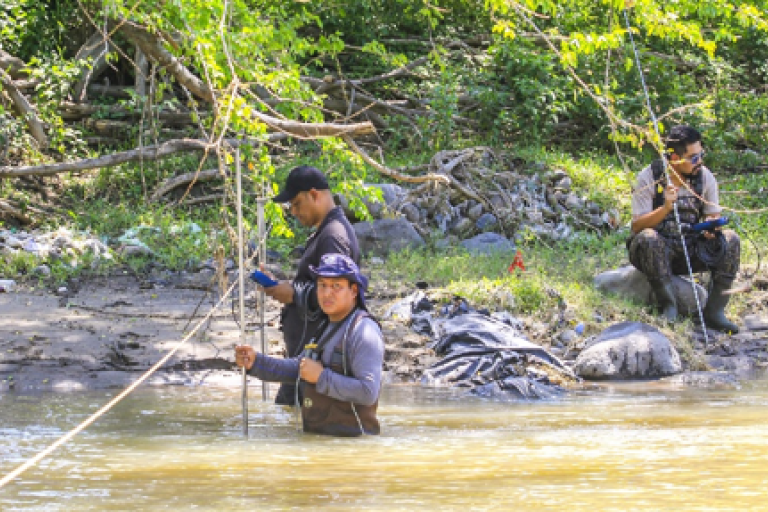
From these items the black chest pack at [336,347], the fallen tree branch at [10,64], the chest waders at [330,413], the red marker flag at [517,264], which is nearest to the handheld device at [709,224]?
the red marker flag at [517,264]

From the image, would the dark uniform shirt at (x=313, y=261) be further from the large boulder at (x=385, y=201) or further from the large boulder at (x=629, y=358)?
the large boulder at (x=385, y=201)

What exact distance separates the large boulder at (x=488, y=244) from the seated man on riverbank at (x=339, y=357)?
22.1ft

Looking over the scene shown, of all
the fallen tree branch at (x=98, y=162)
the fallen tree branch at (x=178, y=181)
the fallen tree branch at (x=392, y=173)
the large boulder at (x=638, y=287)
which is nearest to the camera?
the fallen tree branch at (x=392, y=173)

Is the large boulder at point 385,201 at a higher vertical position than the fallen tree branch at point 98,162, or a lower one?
lower

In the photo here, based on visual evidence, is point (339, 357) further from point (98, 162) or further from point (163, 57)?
point (98, 162)

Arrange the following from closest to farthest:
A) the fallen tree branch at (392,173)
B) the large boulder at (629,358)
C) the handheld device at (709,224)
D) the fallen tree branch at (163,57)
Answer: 1. the fallen tree branch at (392,173)
2. the fallen tree branch at (163,57)
3. the large boulder at (629,358)
4. the handheld device at (709,224)

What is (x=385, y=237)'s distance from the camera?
12.8 metres

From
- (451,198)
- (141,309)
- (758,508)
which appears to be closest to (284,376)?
(758,508)

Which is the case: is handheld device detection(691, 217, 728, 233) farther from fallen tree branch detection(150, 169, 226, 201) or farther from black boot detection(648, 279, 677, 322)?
fallen tree branch detection(150, 169, 226, 201)

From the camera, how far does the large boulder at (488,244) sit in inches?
504

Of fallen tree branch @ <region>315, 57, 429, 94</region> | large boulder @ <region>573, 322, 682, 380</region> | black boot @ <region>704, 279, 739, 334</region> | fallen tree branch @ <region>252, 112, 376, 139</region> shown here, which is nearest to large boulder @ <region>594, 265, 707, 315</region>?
black boot @ <region>704, 279, 739, 334</region>

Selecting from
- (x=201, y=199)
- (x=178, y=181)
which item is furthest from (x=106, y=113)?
(x=201, y=199)

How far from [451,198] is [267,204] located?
5.67 m

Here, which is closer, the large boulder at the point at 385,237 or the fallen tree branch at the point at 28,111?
the large boulder at the point at 385,237
